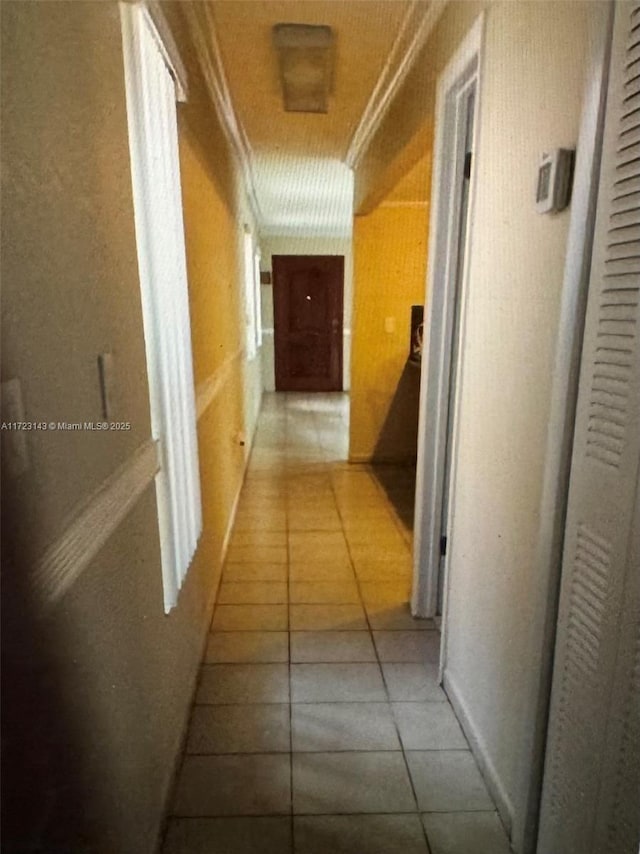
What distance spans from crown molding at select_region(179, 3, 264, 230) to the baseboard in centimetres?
244

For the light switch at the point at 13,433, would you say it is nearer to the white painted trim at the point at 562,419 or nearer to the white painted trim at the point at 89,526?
the white painted trim at the point at 89,526

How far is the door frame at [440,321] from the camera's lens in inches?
65.7

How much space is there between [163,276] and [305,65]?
1462 mm

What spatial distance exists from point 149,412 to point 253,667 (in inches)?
46.3

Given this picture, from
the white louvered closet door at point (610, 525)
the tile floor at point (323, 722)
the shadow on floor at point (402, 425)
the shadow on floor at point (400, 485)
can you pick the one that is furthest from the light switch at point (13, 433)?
the shadow on floor at point (402, 425)

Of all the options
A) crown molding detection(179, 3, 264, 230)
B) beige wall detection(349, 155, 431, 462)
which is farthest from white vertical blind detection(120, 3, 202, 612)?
beige wall detection(349, 155, 431, 462)

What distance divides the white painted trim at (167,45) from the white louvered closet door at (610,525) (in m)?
0.99

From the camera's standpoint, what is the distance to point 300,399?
746cm

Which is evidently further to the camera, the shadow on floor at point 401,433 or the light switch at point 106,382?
the shadow on floor at point 401,433

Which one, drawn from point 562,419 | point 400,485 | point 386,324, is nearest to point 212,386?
point 562,419

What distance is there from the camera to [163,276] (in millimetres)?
1330

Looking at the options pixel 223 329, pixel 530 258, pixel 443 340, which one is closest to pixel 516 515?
pixel 530 258

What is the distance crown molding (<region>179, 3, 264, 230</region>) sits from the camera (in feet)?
5.83

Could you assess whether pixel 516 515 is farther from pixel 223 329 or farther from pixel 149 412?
pixel 223 329
